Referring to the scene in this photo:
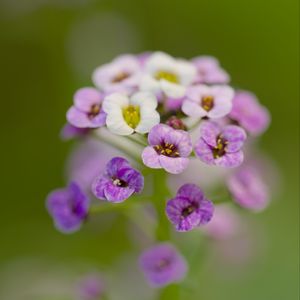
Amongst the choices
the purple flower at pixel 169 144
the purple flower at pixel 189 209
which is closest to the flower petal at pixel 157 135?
the purple flower at pixel 169 144

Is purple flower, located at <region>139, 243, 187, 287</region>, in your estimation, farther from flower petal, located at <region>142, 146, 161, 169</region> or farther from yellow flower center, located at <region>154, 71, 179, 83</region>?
yellow flower center, located at <region>154, 71, 179, 83</region>

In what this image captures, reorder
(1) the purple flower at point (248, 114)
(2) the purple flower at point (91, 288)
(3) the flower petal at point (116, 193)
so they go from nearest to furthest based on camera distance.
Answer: (3) the flower petal at point (116, 193), (1) the purple flower at point (248, 114), (2) the purple flower at point (91, 288)

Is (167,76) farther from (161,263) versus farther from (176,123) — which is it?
(161,263)

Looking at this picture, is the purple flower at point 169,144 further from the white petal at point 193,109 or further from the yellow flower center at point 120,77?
the yellow flower center at point 120,77

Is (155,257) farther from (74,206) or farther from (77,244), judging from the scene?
(77,244)

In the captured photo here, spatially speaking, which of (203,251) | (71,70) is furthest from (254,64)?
(203,251)

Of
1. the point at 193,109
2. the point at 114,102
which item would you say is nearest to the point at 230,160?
the point at 193,109
